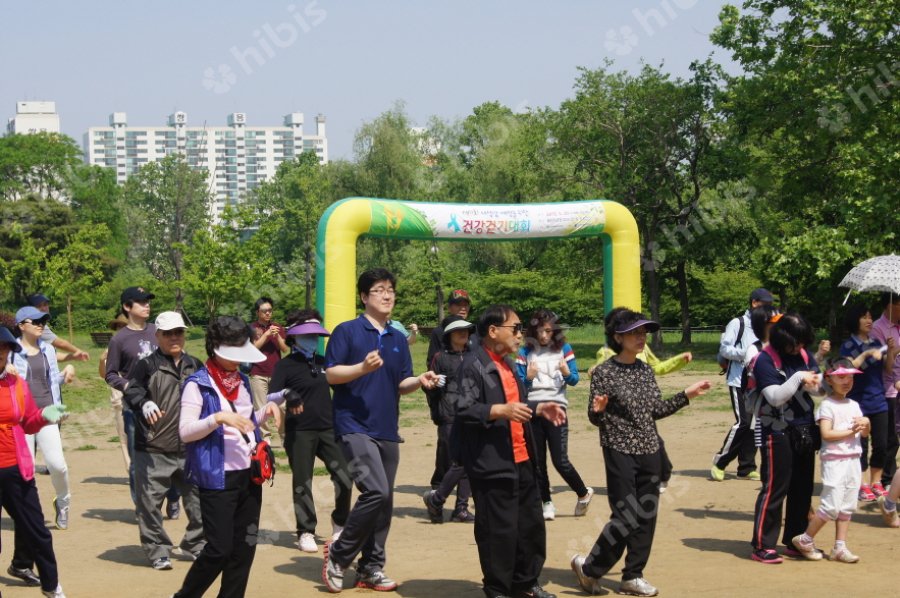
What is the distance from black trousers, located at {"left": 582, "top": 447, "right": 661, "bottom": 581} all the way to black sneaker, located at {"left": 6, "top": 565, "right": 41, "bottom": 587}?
362 centimetres

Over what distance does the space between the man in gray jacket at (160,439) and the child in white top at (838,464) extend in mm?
4333

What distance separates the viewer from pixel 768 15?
2692 centimetres

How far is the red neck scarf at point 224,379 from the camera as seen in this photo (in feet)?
18.7

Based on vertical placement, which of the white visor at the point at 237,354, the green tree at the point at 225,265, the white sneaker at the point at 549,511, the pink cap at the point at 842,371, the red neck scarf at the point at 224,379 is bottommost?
the white sneaker at the point at 549,511

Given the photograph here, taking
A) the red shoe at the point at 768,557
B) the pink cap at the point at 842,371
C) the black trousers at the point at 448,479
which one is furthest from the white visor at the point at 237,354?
the pink cap at the point at 842,371

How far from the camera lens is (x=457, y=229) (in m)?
21.8

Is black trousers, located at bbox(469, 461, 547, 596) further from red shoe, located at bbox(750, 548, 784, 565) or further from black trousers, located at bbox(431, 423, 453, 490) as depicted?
black trousers, located at bbox(431, 423, 453, 490)

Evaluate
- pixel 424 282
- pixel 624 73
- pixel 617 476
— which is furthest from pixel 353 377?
pixel 424 282

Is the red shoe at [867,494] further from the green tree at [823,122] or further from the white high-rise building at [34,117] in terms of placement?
the white high-rise building at [34,117]

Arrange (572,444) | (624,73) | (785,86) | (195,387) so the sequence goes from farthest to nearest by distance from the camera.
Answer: (624,73) < (785,86) < (572,444) < (195,387)

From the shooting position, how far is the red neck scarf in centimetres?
569

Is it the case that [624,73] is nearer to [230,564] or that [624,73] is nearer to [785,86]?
[785,86]

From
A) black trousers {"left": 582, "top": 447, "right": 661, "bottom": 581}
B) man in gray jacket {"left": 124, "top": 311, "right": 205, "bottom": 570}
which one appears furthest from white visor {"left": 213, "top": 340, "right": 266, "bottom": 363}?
black trousers {"left": 582, "top": 447, "right": 661, "bottom": 581}

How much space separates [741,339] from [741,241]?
24.4 metres
